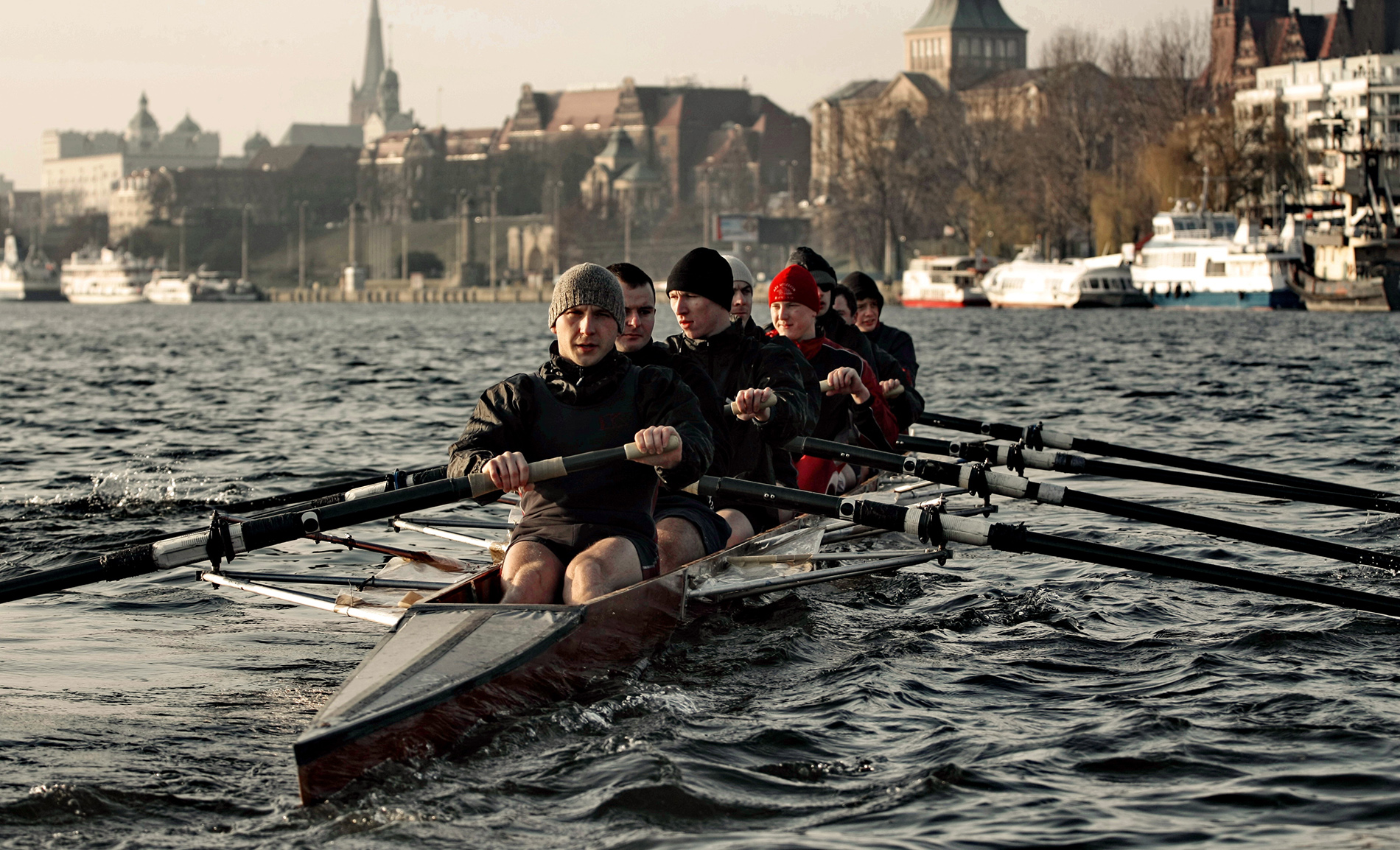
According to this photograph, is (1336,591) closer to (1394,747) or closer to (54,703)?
(1394,747)

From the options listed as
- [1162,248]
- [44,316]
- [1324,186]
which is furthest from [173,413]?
[44,316]

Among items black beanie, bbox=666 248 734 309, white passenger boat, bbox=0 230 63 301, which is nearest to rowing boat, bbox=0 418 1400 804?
black beanie, bbox=666 248 734 309

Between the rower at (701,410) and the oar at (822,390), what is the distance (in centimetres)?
20

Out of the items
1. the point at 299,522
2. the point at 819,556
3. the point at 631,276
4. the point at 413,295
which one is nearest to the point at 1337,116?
the point at 819,556

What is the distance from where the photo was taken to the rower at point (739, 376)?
859 cm

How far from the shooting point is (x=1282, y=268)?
68.0 m

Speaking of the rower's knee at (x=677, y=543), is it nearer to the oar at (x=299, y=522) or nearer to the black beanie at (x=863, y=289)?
the oar at (x=299, y=522)

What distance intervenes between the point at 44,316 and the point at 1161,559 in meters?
100

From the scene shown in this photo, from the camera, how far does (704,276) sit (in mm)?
8625

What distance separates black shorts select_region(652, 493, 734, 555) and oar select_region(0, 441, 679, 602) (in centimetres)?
133

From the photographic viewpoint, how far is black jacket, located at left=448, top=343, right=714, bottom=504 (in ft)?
22.7

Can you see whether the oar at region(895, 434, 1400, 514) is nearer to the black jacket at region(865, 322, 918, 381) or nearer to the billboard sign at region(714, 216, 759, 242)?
the black jacket at region(865, 322, 918, 381)

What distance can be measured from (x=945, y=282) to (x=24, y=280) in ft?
328

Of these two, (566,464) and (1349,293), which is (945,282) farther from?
(566,464)
